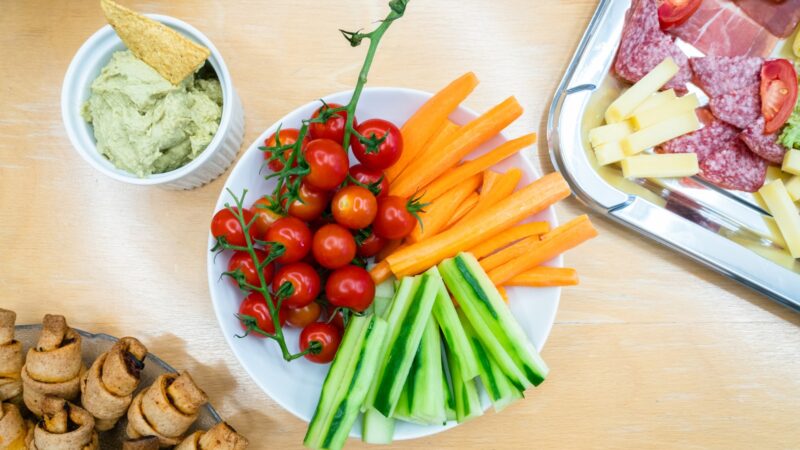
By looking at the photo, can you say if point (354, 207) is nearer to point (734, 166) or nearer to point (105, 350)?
point (105, 350)

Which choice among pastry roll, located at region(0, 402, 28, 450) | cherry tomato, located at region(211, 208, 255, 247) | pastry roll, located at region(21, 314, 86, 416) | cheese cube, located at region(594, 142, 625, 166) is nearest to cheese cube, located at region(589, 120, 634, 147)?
cheese cube, located at region(594, 142, 625, 166)

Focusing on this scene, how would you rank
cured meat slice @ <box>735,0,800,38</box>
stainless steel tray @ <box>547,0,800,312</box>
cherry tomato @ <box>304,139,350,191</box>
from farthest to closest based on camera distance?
cured meat slice @ <box>735,0,800,38</box>
stainless steel tray @ <box>547,0,800,312</box>
cherry tomato @ <box>304,139,350,191</box>

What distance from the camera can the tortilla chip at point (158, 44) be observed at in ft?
2.55

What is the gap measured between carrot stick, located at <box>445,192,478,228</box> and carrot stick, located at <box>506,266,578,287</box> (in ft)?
0.41

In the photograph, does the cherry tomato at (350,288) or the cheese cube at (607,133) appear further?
the cheese cube at (607,133)

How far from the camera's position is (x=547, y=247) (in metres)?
0.87

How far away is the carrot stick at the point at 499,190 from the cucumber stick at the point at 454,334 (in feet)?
0.46

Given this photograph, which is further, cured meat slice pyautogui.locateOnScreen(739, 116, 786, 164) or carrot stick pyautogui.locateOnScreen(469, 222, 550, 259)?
cured meat slice pyautogui.locateOnScreen(739, 116, 786, 164)

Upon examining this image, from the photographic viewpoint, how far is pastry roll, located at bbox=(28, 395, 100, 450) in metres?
0.81

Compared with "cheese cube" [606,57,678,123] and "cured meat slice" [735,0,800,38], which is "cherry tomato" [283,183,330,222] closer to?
"cheese cube" [606,57,678,123]

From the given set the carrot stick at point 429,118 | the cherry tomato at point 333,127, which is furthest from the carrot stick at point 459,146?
the cherry tomato at point 333,127

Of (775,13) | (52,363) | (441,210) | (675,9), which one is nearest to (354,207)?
(441,210)

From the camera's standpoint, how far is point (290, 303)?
80 centimetres

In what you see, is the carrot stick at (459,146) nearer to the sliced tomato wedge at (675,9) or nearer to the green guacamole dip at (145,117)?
the green guacamole dip at (145,117)
